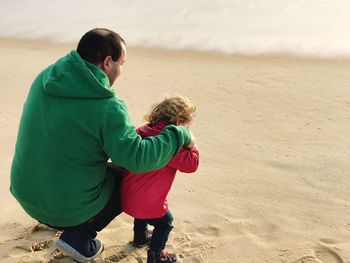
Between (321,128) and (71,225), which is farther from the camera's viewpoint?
(321,128)

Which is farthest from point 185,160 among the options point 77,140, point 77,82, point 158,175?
point 77,82

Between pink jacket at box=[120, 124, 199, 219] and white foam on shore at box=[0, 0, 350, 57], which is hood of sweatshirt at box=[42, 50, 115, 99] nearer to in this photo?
pink jacket at box=[120, 124, 199, 219]

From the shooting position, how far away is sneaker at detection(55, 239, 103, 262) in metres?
2.49

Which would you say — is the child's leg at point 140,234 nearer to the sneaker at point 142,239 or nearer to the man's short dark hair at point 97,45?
the sneaker at point 142,239

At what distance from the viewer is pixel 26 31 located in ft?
25.0

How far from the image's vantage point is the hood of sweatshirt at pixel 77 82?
86.2 inches

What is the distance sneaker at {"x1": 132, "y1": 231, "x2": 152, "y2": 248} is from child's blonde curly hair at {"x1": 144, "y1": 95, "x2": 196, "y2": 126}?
699 mm

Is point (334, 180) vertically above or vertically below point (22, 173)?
below

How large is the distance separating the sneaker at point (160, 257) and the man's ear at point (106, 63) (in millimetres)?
1007

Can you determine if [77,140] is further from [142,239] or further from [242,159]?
[242,159]

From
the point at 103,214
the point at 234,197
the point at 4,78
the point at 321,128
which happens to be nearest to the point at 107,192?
the point at 103,214

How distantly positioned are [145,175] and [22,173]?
571 millimetres

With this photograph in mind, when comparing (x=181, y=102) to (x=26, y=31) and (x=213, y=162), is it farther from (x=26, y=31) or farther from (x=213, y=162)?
(x=26, y=31)

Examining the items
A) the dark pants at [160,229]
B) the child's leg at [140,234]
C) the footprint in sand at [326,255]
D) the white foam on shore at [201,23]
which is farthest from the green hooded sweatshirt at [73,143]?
the white foam on shore at [201,23]
